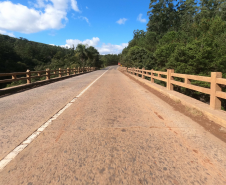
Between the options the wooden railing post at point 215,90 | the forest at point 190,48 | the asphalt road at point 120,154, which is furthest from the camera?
the forest at point 190,48

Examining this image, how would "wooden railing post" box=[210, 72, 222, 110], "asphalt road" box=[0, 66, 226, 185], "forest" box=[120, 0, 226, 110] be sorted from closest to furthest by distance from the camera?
"asphalt road" box=[0, 66, 226, 185] < "wooden railing post" box=[210, 72, 222, 110] < "forest" box=[120, 0, 226, 110]

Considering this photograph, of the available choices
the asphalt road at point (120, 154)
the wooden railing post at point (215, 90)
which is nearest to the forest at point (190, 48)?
the wooden railing post at point (215, 90)

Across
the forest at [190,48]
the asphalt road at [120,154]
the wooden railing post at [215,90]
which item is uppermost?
the forest at [190,48]

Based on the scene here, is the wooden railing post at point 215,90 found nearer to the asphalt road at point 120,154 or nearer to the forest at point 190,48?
the asphalt road at point 120,154

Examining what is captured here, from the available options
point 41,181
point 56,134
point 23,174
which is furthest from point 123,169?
point 56,134

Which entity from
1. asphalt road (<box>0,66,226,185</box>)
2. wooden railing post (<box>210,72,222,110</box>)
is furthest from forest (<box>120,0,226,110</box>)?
asphalt road (<box>0,66,226,185</box>)

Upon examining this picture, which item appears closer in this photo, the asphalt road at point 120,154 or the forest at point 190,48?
the asphalt road at point 120,154

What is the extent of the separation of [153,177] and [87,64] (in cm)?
7066

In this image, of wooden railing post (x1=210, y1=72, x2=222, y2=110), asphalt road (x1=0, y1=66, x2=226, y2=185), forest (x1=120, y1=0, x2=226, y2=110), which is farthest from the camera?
forest (x1=120, y1=0, x2=226, y2=110)

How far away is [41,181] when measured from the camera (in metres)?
2.37

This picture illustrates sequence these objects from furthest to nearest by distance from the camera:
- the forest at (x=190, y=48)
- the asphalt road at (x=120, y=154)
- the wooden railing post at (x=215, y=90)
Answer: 1. the forest at (x=190, y=48)
2. the wooden railing post at (x=215, y=90)
3. the asphalt road at (x=120, y=154)

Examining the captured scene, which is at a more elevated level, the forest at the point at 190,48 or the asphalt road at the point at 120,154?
the forest at the point at 190,48

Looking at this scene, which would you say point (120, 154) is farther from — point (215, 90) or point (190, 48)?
point (190, 48)

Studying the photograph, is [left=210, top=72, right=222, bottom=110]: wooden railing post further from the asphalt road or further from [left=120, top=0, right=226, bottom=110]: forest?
[left=120, top=0, right=226, bottom=110]: forest
